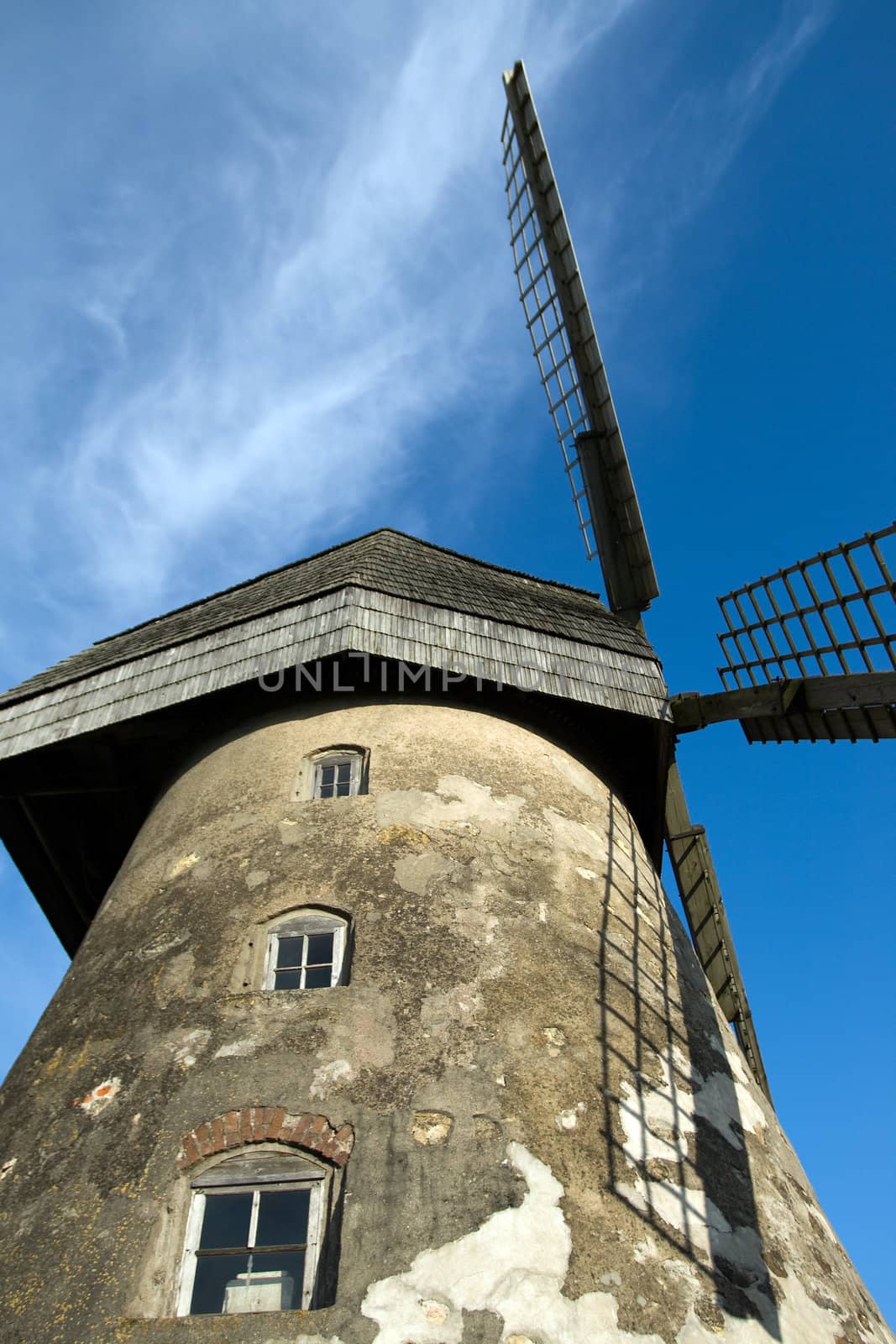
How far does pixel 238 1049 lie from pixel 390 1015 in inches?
30.1

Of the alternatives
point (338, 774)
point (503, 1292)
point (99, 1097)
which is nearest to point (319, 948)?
point (99, 1097)

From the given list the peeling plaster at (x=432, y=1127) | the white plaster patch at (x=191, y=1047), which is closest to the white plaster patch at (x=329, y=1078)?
the peeling plaster at (x=432, y=1127)

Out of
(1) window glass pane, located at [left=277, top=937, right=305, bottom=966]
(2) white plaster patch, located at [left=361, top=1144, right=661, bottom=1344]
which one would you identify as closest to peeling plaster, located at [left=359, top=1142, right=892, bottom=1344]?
(2) white plaster patch, located at [left=361, top=1144, right=661, bottom=1344]

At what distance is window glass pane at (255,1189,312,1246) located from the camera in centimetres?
491

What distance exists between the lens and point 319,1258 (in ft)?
15.8

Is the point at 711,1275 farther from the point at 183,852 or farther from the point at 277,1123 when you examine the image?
the point at 183,852

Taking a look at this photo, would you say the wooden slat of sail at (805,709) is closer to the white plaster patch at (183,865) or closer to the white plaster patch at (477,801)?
the white plaster patch at (477,801)

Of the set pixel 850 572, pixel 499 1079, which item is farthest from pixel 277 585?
pixel 499 1079

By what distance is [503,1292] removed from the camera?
450 centimetres

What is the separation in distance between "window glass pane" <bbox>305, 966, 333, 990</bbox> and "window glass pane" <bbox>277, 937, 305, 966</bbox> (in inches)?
3.6

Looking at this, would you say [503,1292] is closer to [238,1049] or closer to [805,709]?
[238,1049]

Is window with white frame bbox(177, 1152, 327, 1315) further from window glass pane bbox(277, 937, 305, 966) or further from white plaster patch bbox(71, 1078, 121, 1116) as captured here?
window glass pane bbox(277, 937, 305, 966)

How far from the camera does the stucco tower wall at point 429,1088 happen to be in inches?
181

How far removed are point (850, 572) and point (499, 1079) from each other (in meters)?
4.85
